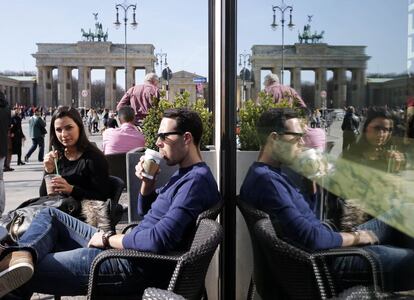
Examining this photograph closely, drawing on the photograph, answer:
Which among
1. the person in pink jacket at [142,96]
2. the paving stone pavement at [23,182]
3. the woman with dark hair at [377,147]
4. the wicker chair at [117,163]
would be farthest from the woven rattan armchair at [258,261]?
the wicker chair at [117,163]

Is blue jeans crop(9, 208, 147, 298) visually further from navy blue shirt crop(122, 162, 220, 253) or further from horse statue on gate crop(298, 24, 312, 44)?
horse statue on gate crop(298, 24, 312, 44)

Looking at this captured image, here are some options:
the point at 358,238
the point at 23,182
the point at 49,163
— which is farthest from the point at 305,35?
the point at 23,182

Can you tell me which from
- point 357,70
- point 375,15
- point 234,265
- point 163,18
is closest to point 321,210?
point 357,70

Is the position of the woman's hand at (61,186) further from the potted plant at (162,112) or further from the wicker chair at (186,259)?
the wicker chair at (186,259)

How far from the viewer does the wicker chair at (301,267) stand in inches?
65.4

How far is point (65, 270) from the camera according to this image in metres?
2.17

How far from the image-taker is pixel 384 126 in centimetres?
135

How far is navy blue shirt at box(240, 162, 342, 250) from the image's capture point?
6.05 ft

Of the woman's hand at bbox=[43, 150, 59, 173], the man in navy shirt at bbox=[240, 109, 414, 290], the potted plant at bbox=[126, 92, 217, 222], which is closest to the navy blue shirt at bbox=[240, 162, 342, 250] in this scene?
the man in navy shirt at bbox=[240, 109, 414, 290]

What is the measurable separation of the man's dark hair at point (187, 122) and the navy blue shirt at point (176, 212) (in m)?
0.19

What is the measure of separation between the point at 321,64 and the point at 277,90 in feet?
1.41

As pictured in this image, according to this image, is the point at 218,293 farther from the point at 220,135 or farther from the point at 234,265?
the point at 220,135

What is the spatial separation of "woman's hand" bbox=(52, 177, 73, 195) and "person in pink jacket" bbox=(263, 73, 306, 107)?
1.46 m

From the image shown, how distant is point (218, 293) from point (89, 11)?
130 inches
